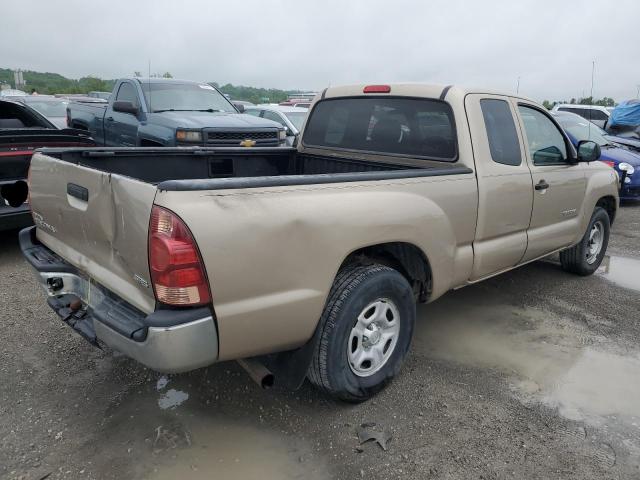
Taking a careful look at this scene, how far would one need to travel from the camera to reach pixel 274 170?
15.3 ft

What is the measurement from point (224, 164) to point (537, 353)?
2.83 meters

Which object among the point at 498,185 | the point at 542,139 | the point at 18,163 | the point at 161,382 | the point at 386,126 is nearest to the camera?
the point at 161,382

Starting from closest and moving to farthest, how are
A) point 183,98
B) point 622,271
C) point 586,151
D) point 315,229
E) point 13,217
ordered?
point 315,229
point 586,151
point 13,217
point 622,271
point 183,98

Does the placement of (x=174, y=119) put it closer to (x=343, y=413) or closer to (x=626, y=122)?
(x=343, y=413)

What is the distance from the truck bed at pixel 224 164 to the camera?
136 inches

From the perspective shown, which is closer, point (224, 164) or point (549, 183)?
point (549, 183)

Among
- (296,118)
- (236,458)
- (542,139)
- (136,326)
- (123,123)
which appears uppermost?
(296,118)

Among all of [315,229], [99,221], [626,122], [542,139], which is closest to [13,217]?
[99,221]

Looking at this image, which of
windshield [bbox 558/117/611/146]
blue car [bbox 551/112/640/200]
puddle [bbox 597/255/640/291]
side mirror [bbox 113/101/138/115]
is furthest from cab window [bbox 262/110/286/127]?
puddle [bbox 597/255/640/291]

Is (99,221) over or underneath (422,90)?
underneath

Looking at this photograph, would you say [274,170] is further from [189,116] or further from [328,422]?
[189,116]

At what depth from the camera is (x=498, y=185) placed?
3664mm

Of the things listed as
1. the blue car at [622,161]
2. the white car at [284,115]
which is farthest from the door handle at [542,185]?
the white car at [284,115]

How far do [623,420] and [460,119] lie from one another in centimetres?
207
